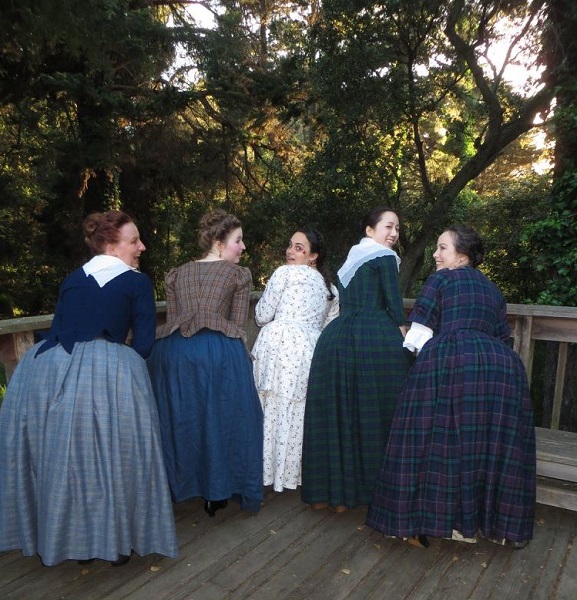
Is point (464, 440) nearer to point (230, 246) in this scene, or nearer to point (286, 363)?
point (286, 363)

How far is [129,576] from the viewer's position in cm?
230

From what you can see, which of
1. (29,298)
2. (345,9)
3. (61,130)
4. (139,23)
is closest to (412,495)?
(345,9)

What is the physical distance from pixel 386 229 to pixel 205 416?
1.49m

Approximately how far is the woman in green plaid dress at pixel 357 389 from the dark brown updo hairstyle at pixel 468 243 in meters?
0.38

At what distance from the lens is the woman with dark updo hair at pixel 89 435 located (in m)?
2.20

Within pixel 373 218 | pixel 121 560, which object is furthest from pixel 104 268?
pixel 373 218

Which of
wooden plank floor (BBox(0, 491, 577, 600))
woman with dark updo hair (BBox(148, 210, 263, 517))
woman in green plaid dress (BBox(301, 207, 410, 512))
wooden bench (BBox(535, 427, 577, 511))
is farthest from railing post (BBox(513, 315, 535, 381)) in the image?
woman with dark updo hair (BBox(148, 210, 263, 517))

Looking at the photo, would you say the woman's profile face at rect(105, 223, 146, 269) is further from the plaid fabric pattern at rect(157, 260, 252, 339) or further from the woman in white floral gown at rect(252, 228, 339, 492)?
the woman in white floral gown at rect(252, 228, 339, 492)

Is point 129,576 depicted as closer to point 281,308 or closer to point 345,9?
point 281,308

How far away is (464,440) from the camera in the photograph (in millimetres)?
2451

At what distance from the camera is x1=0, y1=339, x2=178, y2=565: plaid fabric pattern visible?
2193mm

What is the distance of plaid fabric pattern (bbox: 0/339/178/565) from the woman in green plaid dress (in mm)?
920

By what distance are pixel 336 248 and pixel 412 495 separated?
5388 millimetres

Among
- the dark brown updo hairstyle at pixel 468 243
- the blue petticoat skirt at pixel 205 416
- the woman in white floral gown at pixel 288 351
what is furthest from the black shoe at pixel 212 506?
the dark brown updo hairstyle at pixel 468 243
